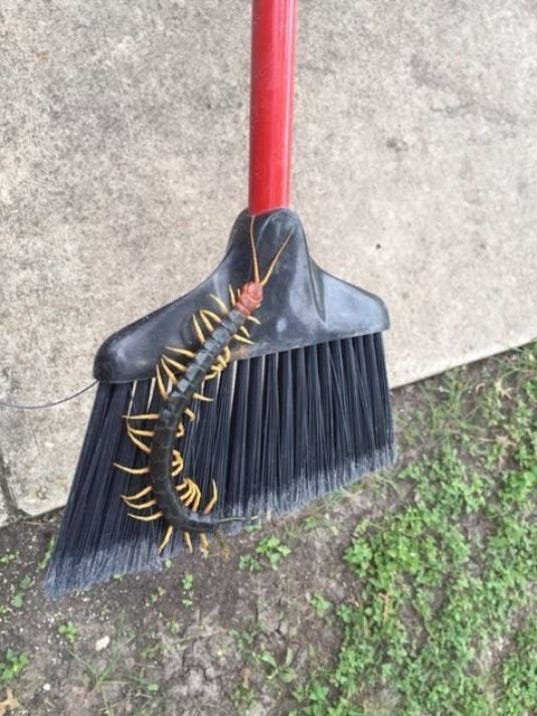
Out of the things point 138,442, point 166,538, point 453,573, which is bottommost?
point 453,573

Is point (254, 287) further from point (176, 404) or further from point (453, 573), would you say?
point (453, 573)

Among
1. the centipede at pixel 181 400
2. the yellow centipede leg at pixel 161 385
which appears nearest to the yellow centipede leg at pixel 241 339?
the centipede at pixel 181 400

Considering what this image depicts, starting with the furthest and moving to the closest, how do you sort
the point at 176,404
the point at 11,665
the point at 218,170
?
1. the point at 218,170
2. the point at 11,665
3. the point at 176,404

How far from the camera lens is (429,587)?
1.84m

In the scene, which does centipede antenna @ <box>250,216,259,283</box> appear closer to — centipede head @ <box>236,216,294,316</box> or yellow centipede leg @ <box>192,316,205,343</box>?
centipede head @ <box>236,216,294,316</box>

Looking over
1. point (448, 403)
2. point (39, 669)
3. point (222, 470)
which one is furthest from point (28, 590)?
point (448, 403)

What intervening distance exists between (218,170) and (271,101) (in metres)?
0.57

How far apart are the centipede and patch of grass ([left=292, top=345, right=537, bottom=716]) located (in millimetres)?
764

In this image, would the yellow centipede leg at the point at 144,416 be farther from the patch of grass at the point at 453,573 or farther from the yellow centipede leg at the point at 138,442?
the patch of grass at the point at 453,573

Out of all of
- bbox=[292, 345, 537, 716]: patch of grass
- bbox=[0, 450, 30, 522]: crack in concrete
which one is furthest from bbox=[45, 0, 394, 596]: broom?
bbox=[292, 345, 537, 716]: patch of grass

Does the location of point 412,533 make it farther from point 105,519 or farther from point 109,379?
point 109,379

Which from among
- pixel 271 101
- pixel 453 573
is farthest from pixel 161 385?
pixel 453 573

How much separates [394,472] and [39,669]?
0.87 m

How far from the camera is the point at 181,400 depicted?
102 cm
